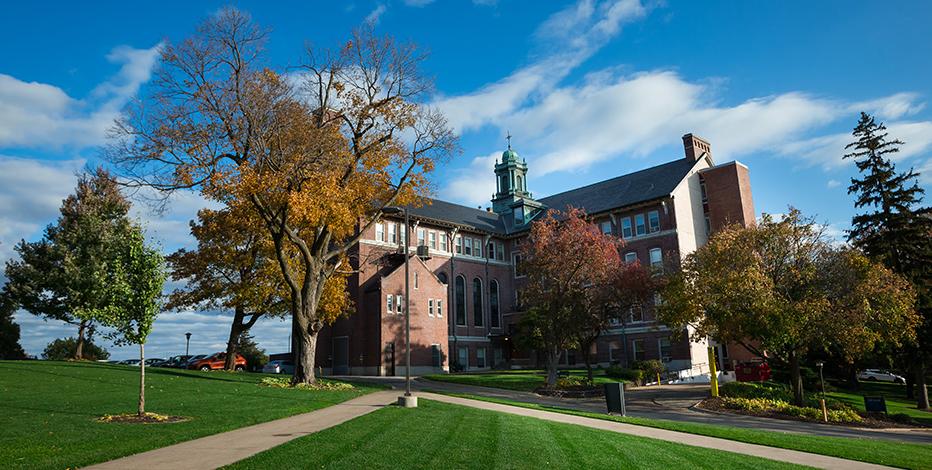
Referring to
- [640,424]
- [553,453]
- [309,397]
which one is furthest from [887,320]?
[309,397]

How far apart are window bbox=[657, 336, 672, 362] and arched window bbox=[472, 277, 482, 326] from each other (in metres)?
14.9

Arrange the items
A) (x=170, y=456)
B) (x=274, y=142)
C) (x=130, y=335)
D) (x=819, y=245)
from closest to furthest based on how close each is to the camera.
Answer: (x=170, y=456), (x=130, y=335), (x=274, y=142), (x=819, y=245)

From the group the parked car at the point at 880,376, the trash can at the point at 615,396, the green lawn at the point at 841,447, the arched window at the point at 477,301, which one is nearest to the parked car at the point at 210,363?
the arched window at the point at 477,301

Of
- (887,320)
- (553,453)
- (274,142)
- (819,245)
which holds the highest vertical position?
(274,142)

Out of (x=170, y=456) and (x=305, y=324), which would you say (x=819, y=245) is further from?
(x=170, y=456)

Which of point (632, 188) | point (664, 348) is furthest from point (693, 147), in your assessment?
point (664, 348)

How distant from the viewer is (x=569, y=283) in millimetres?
Result: 29609

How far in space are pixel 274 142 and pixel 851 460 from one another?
20157 mm

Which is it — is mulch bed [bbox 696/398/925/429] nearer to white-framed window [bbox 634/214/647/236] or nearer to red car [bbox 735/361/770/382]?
red car [bbox 735/361/770/382]

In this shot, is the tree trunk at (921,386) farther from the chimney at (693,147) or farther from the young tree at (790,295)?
the chimney at (693,147)

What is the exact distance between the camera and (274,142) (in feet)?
74.6

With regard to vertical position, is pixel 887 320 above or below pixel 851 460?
above

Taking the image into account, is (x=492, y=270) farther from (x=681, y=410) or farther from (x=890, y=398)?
(x=681, y=410)

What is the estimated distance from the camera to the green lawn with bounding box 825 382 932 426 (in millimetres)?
26234
